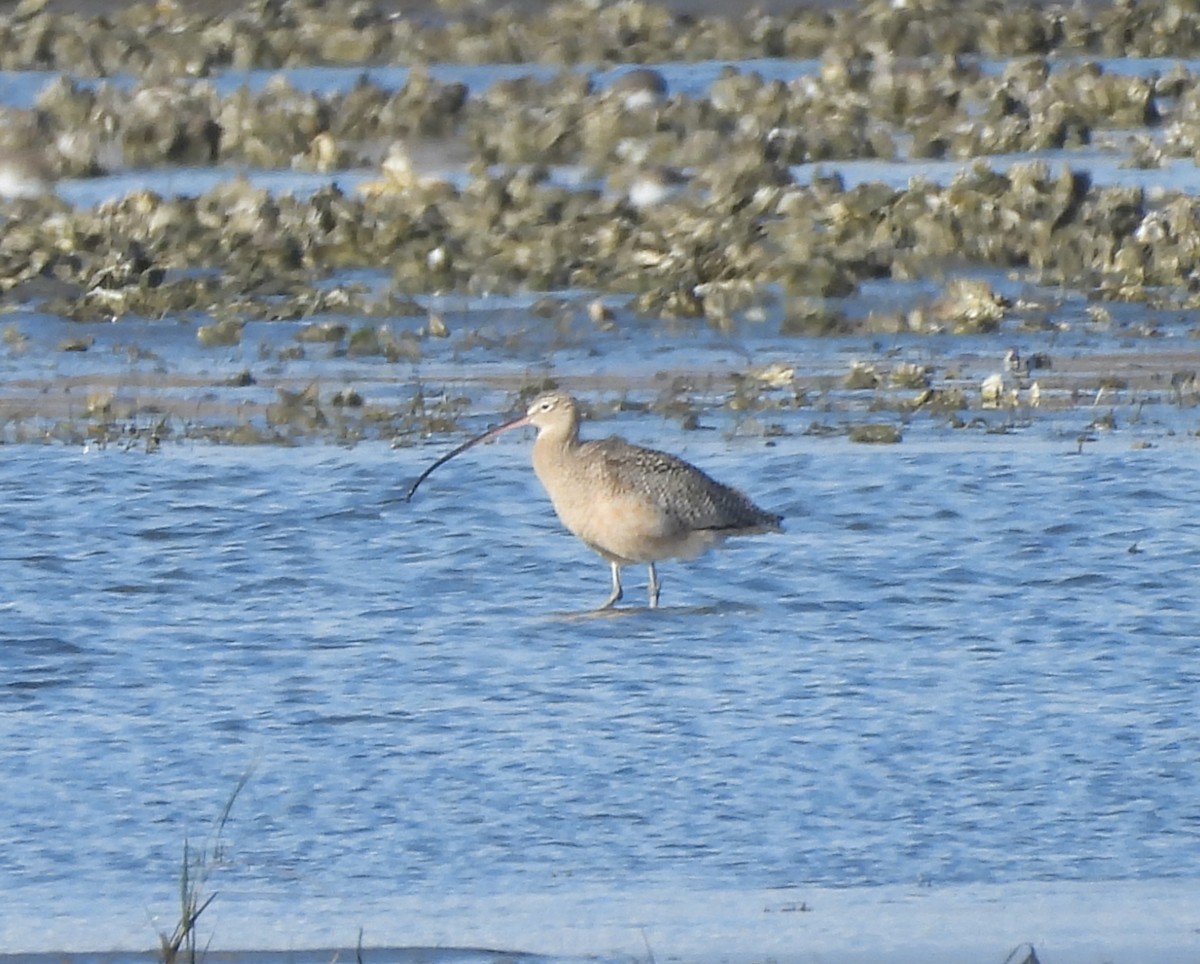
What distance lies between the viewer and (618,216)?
16688mm

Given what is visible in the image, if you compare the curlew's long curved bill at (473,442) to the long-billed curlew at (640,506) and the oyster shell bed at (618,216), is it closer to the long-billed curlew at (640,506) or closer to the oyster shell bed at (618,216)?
the long-billed curlew at (640,506)

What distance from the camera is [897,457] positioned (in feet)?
36.2

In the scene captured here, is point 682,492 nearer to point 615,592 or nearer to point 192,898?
point 615,592

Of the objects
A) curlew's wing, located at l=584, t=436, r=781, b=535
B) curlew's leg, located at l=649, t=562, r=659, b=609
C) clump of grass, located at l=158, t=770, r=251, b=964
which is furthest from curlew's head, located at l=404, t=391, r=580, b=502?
clump of grass, located at l=158, t=770, r=251, b=964

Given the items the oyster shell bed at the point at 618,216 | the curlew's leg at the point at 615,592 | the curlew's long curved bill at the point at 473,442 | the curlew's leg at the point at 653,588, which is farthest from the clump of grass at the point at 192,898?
the oyster shell bed at the point at 618,216

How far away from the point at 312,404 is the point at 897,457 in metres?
2.59

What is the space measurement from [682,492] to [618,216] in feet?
24.4

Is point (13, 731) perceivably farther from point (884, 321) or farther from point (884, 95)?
point (884, 95)

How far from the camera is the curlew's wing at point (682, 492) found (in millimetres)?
9391

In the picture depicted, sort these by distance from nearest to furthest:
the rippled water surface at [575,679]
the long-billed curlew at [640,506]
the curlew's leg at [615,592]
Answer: the rippled water surface at [575,679] → the curlew's leg at [615,592] → the long-billed curlew at [640,506]

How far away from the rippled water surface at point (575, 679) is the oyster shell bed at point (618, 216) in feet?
3.90

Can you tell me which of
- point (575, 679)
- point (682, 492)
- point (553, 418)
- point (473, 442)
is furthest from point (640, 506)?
point (575, 679)

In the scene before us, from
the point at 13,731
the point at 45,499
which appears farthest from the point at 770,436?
the point at 13,731

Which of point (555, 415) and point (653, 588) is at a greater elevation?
point (555, 415)
